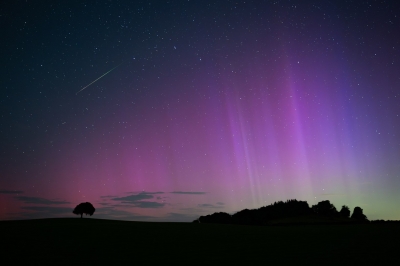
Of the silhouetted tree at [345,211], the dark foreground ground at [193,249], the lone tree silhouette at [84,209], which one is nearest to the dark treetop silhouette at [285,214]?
the silhouetted tree at [345,211]

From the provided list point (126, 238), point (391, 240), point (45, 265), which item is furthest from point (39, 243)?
point (391, 240)

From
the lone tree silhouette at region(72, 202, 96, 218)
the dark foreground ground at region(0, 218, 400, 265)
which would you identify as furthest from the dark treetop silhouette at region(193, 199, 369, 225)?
the lone tree silhouette at region(72, 202, 96, 218)

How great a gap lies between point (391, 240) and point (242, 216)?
33463 mm

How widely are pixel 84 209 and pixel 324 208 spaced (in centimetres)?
5159

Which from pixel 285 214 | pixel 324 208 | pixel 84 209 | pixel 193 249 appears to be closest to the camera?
pixel 193 249

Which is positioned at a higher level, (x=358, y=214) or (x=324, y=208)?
(x=324, y=208)

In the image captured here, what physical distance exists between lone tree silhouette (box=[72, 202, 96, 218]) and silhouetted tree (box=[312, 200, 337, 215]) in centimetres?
4868

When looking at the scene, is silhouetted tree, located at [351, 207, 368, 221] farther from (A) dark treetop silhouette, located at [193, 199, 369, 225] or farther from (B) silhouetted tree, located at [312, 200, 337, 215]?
(B) silhouetted tree, located at [312, 200, 337, 215]

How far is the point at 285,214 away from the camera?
206ft

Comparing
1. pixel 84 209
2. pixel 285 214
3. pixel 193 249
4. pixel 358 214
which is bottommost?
pixel 193 249

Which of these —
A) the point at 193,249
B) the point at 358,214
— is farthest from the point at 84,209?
the point at 193,249

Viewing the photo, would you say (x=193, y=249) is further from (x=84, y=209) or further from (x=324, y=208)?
(x=84, y=209)

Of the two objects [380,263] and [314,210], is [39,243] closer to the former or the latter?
[380,263]

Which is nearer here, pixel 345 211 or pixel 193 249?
pixel 193 249
